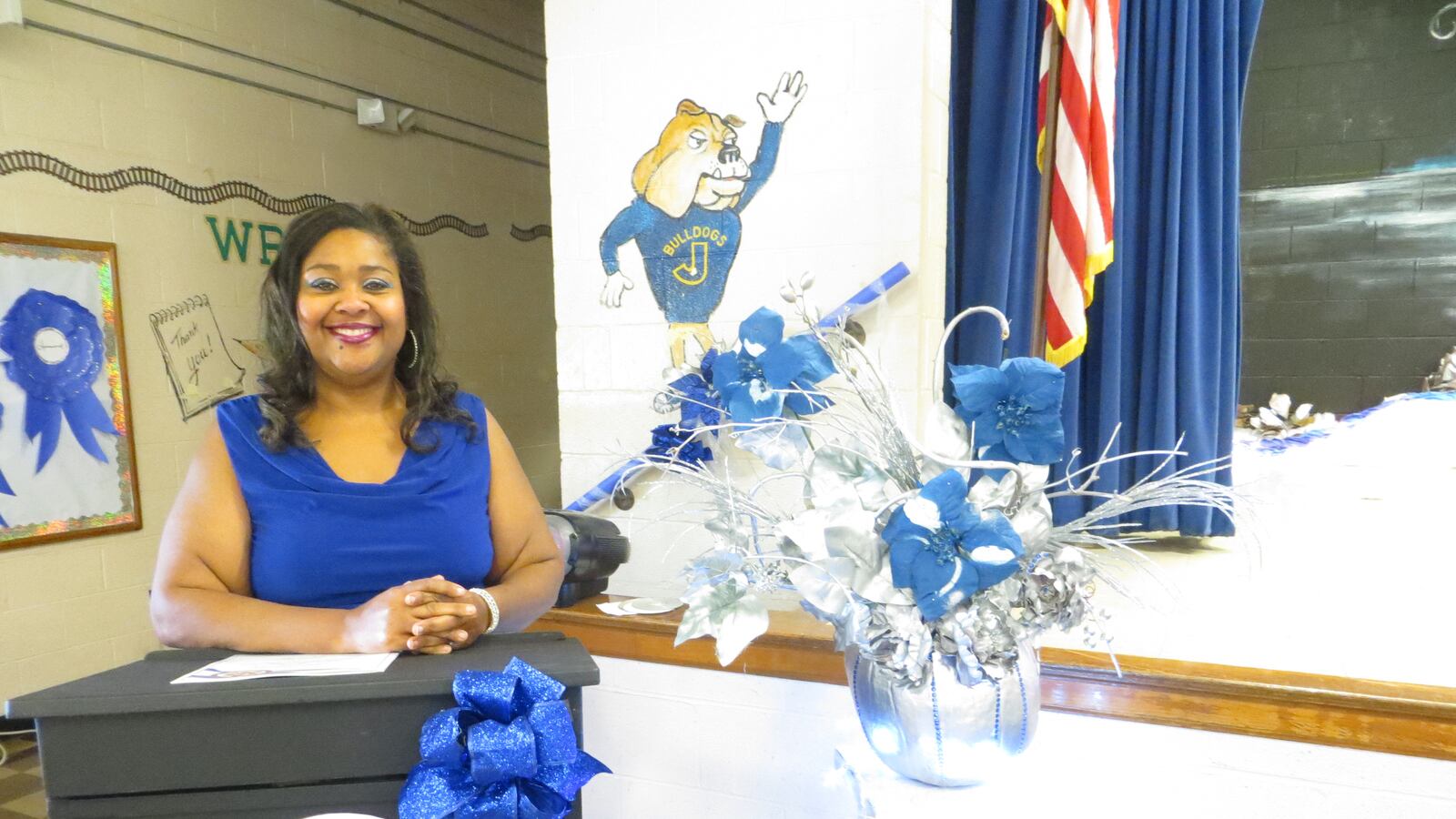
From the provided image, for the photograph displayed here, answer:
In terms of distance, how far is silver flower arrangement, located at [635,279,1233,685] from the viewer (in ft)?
2.46

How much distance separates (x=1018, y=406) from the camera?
781 mm

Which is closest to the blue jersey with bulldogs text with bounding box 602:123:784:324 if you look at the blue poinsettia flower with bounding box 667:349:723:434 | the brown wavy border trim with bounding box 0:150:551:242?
the blue poinsettia flower with bounding box 667:349:723:434

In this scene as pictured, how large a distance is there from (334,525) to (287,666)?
0.77ft

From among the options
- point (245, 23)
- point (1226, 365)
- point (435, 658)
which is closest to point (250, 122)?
point (245, 23)

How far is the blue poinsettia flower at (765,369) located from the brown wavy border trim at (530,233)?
365cm

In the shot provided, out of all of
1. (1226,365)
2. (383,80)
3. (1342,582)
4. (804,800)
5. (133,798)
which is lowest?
(804,800)

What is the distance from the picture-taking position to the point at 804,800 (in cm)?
153

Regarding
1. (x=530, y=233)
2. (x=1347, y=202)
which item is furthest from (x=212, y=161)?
(x=1347, y=202)

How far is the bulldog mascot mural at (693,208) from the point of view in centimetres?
207

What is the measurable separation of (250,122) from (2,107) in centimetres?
77

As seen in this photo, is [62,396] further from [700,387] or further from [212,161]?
[700,387]

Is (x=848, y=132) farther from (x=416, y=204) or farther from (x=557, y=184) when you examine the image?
(x=416, y=204)

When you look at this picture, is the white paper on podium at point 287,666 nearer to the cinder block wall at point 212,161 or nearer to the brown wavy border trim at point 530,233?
the cinder block wall at point 212,161

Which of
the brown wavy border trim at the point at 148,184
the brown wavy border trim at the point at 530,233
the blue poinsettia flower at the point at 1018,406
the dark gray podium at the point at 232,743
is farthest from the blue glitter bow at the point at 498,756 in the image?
the brown wavy border trim at the point at 530,233
